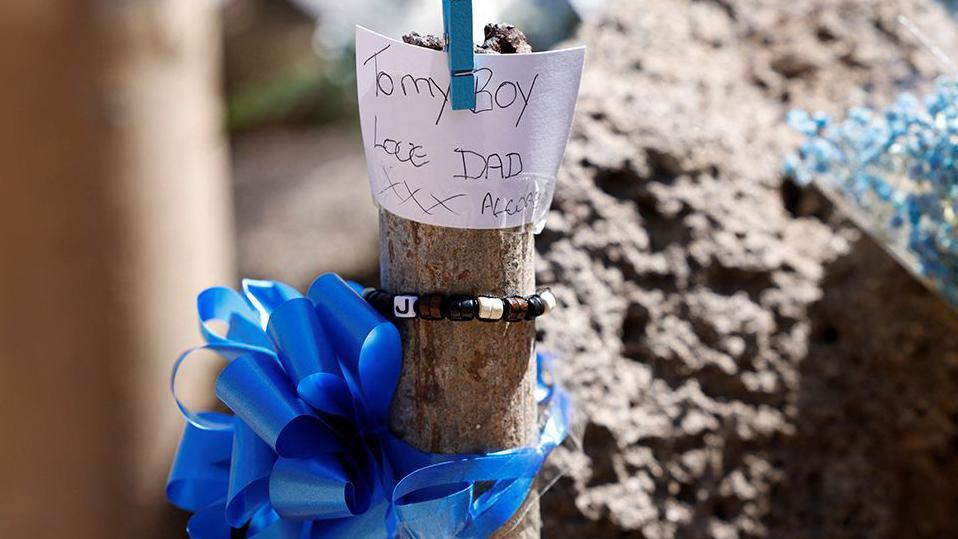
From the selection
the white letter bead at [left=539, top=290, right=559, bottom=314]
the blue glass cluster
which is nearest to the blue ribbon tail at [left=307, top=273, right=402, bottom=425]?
the white letter bead at [left=539, top=290, right=559, bottom=314]

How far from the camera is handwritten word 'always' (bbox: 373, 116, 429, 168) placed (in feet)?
2.11

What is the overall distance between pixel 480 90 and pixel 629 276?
1.67 ft

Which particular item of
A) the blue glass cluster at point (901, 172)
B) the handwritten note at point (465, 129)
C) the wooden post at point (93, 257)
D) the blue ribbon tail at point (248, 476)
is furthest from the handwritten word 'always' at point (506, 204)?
the wooden post at point (93, 257)

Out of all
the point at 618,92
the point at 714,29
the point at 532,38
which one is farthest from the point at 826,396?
the point at 532,38

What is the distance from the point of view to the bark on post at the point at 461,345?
26.2 inches

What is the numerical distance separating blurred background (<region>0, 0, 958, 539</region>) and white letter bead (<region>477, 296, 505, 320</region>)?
1.20ft

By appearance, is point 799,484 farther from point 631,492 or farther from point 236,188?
point 236,188

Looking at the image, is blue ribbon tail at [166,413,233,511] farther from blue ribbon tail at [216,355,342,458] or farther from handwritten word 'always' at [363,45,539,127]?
handwritten word 'always' at [363,45,539,127]

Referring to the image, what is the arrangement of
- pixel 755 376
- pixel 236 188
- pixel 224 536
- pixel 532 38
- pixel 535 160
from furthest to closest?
1. pixel 236 188
2. pixel 532 38
3. pixel 755 376
4. pixel 224 536
5. pixel 535 160

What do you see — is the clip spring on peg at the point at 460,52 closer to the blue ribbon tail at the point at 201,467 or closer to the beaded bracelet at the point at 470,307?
the beaded bracelet at the point at 470,307

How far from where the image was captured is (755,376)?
1112 millimetres

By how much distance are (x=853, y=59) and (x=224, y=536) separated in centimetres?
105

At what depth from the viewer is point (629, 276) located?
1087mm

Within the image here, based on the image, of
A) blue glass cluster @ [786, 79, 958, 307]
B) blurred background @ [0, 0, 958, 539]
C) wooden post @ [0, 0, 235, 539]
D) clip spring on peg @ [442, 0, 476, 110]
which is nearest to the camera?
clip spring on peg @ [442, 0, 476, 110]
